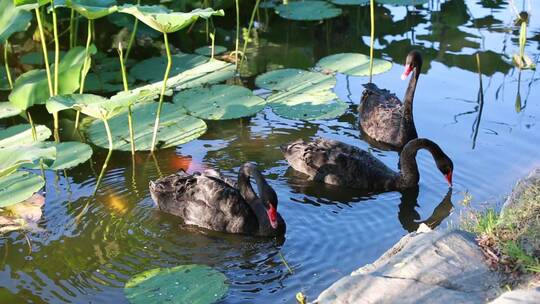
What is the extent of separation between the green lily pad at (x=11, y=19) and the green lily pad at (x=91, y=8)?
0.55 metres

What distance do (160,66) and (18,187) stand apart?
3.59 metres

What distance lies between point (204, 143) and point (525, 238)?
3946mm

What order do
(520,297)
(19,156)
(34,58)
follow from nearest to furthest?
(520,297)
(19,156)
(34,58)

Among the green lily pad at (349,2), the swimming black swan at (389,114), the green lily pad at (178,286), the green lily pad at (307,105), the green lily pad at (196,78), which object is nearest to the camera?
the green lily pad at (178,286)

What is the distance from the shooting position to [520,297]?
3730mm

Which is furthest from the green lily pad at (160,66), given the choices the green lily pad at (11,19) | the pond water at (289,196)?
the green lily pad at (11,19)

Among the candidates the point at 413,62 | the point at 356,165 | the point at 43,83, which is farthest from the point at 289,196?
the point at 43,83

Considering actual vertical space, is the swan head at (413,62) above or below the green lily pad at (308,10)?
above

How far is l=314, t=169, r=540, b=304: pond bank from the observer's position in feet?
13.4

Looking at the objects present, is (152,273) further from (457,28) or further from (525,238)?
(457,28)

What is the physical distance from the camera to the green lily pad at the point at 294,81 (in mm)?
8672

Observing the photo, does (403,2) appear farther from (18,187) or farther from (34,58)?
(18,187)

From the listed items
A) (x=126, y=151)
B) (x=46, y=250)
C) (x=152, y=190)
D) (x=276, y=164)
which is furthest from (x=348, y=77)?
(x=46, y=250)

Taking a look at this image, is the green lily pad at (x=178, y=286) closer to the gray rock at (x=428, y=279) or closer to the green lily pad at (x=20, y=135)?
the gray rock at (x=428, y=279)
